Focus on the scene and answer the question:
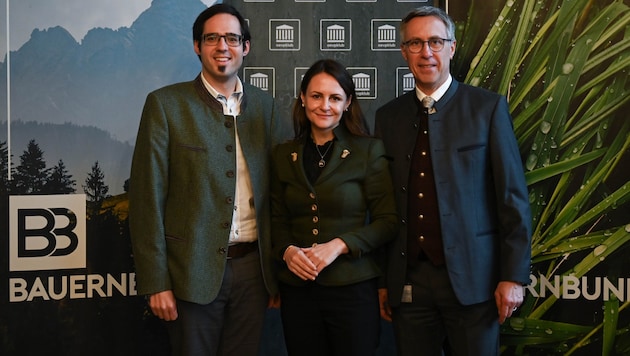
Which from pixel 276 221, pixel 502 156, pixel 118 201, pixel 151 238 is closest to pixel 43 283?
pixel 118 201

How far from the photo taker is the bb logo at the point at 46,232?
2748 millimetres

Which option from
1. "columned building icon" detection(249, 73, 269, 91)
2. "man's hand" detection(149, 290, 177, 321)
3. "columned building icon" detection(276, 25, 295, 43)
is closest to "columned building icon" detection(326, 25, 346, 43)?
"columned building icon" detection(276, 25, 295, 43)

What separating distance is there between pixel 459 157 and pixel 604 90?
1031 mm

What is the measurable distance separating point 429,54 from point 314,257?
0.77m

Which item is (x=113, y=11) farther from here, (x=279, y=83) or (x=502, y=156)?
(x=502, y=156)

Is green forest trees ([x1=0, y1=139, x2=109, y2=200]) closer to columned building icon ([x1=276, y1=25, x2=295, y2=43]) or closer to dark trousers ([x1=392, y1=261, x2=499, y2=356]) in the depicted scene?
columned building icon ([x1=276, y1=25, x2=295, y2=43])

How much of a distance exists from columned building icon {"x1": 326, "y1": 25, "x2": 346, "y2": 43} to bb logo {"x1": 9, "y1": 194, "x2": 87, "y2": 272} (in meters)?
1.30

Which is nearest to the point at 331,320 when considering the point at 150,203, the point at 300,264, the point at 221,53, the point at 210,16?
the point at 300,264

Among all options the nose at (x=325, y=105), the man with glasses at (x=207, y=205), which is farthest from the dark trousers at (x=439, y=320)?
the nose at (x=325, y=105)

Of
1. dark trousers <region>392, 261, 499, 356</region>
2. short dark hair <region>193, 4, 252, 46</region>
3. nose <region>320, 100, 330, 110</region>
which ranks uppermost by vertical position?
short dark hair <region>193, 4, 252, 46</region>

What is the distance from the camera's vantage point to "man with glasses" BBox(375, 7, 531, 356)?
83.4 inches

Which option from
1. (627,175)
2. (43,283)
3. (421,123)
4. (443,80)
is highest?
(443,80)

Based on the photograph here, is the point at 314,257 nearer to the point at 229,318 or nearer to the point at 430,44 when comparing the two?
the point at 229,318

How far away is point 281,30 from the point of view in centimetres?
299
